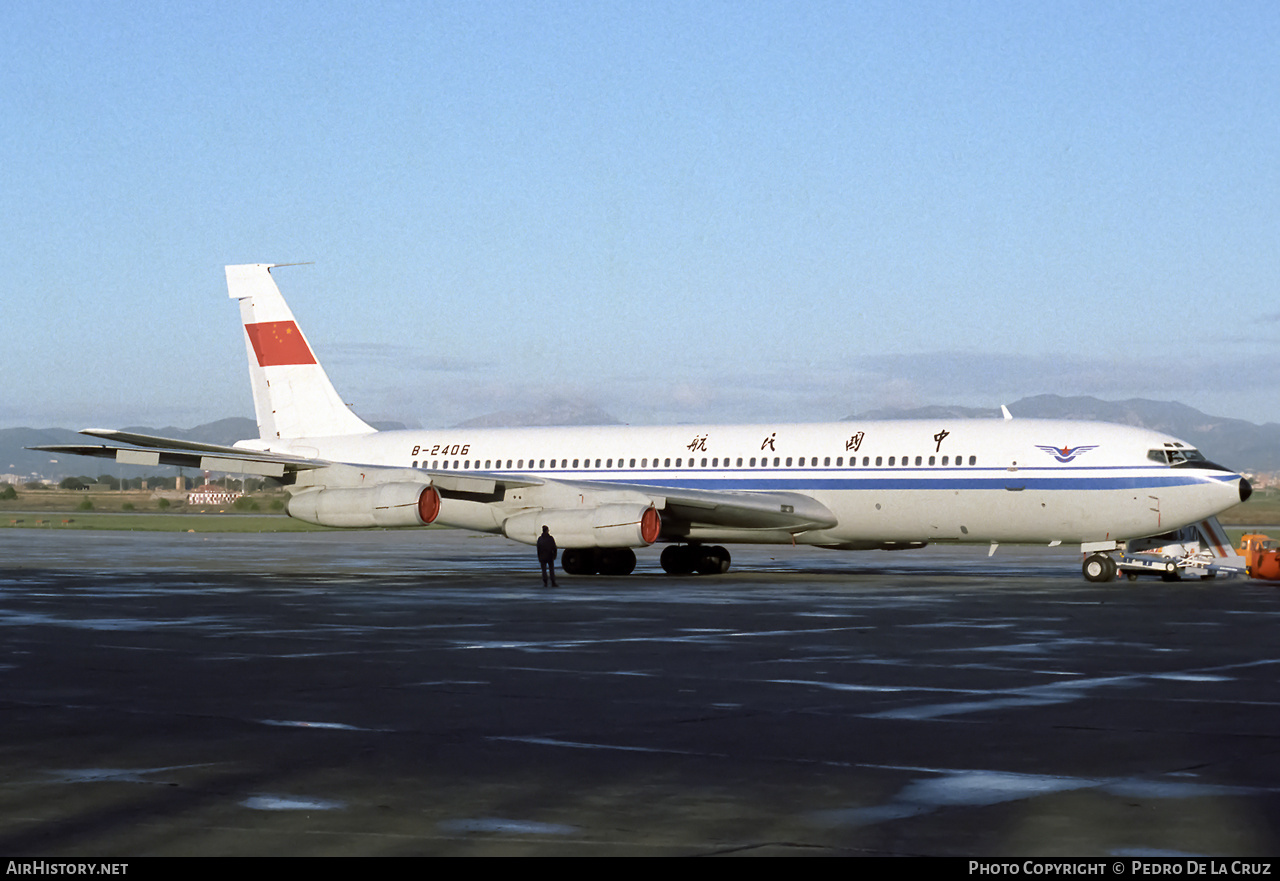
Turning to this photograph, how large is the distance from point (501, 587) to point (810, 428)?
10.3m

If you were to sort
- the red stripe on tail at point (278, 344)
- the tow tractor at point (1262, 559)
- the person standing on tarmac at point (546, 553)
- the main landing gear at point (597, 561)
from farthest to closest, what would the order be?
1. the red stripe on tail at point (278, 344)
2. the main landing gear at point (597, 561)
3. the tow tractor at point (1262, 559)
4. the person standing on tarmac at point (546, 553)

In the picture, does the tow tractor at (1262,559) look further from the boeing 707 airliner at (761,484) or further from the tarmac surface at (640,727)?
the tarmac surface at (640,727)

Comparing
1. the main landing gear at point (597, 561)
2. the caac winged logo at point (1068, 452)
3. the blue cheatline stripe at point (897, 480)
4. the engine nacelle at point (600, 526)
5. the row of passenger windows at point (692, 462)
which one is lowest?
the main landing gear at point (597, 561)

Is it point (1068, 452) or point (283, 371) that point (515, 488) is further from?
point (1068, 452)

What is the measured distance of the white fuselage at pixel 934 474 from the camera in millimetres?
34656

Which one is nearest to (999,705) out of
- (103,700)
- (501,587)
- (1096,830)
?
(1096,830)

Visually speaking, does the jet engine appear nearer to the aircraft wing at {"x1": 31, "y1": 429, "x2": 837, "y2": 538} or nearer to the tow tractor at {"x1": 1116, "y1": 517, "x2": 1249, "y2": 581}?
the aircraft wing at {"x1": 31, "y1": 429, "x2": 837, "y2": 538}

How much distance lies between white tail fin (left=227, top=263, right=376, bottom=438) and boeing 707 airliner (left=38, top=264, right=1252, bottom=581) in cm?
204

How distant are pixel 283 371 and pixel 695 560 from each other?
600 inches

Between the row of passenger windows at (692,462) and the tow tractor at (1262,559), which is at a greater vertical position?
the row of passenger windows at (692,462)

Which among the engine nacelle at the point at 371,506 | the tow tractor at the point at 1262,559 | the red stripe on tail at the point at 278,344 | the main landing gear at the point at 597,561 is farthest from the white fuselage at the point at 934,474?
the red stripe on tail at the point at 278,344

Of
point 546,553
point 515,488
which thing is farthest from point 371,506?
point 546,553

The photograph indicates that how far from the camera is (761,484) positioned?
3906 centimetres

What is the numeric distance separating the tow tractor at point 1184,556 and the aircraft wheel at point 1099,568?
101 cm
